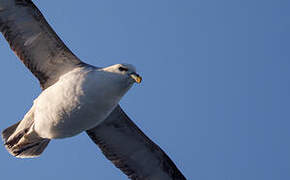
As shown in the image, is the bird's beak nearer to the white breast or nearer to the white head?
the white head

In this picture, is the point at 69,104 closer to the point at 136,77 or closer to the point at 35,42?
the point at 136,77

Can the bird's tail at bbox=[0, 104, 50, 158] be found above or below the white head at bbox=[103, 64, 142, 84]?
below

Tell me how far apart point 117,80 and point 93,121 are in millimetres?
1043

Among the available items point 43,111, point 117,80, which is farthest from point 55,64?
point 117,80

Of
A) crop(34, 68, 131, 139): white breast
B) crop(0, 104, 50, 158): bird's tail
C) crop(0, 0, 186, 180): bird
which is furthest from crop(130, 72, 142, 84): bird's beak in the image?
crop(0, 104, 50, 158): bird's tail

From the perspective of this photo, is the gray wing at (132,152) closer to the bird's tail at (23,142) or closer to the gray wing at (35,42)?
Answer: the bird's tail at (23,142)

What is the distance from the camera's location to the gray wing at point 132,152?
11.5m

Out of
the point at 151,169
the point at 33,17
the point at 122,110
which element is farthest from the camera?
the point at 151,169

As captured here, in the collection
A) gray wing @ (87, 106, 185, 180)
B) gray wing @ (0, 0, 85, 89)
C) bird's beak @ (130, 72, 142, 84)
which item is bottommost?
gray wing @ (87, 106, 185, 180)

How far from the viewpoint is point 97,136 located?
38.3ft

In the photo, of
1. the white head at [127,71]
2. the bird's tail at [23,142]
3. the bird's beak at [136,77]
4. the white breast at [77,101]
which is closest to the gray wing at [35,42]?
the white breast at [77,101]

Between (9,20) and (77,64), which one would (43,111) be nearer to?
(77,64)

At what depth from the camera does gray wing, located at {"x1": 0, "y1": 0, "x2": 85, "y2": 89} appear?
10.3 m

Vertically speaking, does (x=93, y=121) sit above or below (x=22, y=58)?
below
